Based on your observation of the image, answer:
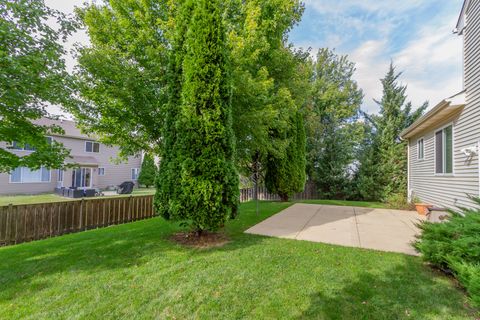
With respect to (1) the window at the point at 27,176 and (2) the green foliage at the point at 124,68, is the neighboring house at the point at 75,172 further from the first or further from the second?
(2) the green foliage at the point at 124,68

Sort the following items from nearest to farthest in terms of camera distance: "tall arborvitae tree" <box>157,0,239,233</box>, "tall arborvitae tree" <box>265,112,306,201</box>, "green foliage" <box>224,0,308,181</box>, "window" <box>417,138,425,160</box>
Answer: "tall arborvitae tree" <box>157,0,239,233</box>, "green foliage" <box>224,0,308,181</box>, "window" <box>417,138,425,160</box>, "tall arborvitae tree" <box>265,112,306,201</box>

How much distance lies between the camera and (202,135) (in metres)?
4.11

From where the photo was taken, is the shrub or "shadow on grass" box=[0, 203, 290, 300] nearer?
"shadow on grass" box=[0, 203, 290, 300]

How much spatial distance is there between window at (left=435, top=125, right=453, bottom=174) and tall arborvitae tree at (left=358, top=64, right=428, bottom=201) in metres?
5.38

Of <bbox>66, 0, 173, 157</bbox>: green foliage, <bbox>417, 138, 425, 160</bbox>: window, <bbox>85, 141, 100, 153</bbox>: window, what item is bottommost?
<bbox>417, 138, 425, 160</bbox>: window

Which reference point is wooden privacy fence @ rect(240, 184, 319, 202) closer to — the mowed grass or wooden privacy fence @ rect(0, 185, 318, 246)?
wooden privacy fence @ rect(0, 185, 318, 246)

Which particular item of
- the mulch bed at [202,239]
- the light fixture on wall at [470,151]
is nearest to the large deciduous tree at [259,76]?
the mulch bed at [202,239]

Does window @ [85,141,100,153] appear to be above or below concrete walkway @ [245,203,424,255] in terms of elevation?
above

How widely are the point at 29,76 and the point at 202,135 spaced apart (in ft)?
9.75

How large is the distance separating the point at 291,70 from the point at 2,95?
9215 millimetres

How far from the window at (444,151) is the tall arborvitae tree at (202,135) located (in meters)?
6.54

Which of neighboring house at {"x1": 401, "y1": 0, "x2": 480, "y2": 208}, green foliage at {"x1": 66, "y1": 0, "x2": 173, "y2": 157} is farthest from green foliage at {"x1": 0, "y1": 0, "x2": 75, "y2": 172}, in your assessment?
neighboring house at {"x1": 401, "y1": 0, "x2": 480, "y2": 208}

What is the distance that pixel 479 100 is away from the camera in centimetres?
496

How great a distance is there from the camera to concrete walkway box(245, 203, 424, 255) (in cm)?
440
